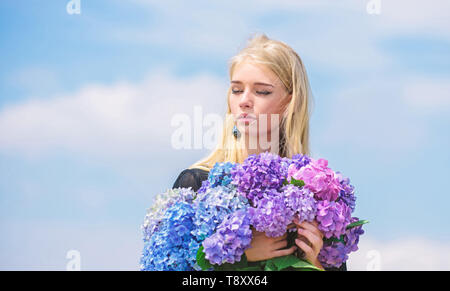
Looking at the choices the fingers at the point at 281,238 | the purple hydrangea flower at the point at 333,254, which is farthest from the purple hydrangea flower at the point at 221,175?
the purple hydrangea flower at the point at 333,254

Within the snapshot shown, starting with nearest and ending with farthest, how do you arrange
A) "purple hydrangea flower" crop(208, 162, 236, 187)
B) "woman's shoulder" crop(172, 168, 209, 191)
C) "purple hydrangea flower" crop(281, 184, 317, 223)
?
1. "purple hydrangea flower" crop(281, 184, 317, 223)
2. "purple hydrangea flower" crop(208, 162, 236, 187)
3. "woman's shoulder" crop(172, 168, 209, 191)

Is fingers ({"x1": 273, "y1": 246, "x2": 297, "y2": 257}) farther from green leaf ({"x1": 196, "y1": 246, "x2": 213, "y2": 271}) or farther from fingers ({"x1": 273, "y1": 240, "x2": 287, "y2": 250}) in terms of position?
green leaf ({"x1": 196, "y1": 246, "x2": 213, "y2": 271})

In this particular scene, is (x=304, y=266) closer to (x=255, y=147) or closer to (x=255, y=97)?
(x=255, y=147)

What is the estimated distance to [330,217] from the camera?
3875 mm

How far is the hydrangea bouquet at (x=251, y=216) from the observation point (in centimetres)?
374

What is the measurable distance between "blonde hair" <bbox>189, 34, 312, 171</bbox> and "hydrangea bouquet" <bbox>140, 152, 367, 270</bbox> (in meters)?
1.00

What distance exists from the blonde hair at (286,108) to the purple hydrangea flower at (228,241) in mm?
1274

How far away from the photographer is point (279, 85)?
5.00m

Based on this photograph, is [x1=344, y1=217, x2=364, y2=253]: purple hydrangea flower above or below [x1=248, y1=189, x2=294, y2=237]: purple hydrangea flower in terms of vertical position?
below

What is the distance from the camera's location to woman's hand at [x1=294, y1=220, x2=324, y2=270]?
12.8 feet

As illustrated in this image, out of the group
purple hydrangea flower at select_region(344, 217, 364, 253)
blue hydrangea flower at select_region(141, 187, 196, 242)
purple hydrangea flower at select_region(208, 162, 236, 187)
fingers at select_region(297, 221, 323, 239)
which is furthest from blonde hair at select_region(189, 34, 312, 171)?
fingers at select_region(297, 221, 323, 239)

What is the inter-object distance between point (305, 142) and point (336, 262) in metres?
1.45
